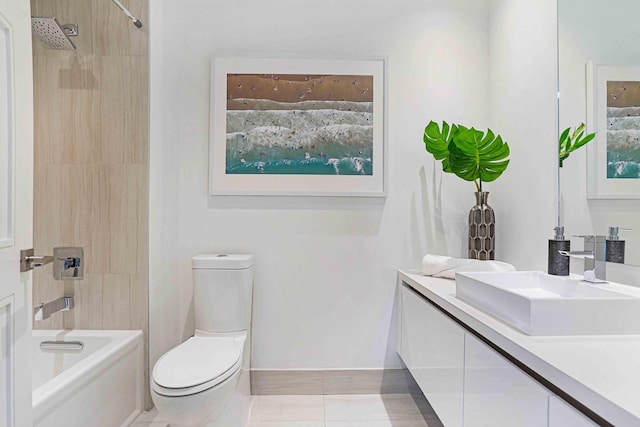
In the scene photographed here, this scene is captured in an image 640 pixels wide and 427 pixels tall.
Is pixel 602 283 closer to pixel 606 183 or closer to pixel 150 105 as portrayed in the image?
pixel 606 183

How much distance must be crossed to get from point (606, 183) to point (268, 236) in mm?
1676

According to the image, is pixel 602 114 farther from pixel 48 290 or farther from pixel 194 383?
pixel 48 290

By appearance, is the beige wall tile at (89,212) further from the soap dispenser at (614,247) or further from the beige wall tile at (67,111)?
the soap dispenser at (614,247)

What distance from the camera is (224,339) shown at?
2162 mm

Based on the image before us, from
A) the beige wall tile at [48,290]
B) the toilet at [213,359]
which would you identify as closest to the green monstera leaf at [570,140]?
the toilet at [213,359]

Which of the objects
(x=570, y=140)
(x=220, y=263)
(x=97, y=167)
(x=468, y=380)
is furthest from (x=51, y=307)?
(x=570, y=140)

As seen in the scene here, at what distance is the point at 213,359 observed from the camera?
74.9 inches

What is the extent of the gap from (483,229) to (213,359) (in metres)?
1.52

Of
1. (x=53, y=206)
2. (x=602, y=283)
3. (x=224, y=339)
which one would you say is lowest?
(x=224, y=339)

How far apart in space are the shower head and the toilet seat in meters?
1.65

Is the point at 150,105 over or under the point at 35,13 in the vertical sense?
under

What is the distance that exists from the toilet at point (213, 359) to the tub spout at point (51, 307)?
2.17 ft

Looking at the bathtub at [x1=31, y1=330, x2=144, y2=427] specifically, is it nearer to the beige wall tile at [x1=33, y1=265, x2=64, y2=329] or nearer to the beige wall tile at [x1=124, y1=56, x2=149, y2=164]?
the beige wall tile at [x1=33, y1=265, x2=64, y2=329]

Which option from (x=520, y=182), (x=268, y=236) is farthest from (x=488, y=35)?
(x=268, y=236)
